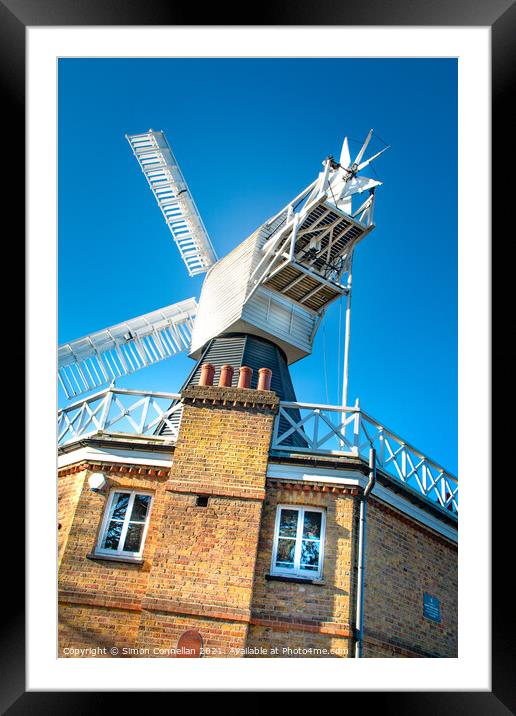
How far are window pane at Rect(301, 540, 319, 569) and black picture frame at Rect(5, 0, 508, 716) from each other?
268cm

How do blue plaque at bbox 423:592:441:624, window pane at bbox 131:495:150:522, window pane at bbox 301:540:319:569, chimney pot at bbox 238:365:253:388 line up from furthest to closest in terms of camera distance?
chimney pot at bbox 238:365:253:388
blue plaque at bbox 423:592:441:624
window pane at bbox 131:495:150:522
window pane at bbox 301:540:319:569

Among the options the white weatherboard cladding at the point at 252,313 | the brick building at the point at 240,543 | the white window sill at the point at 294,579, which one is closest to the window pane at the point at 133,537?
the brick building at the point at 240,543

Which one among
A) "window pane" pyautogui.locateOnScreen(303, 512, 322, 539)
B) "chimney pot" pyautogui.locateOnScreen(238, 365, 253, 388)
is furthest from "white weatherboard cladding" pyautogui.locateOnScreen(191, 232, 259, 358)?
"window pane" pyautogui.locateOnScreen(303, 512, 322, 539)

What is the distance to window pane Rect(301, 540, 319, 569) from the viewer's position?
10.2 meters

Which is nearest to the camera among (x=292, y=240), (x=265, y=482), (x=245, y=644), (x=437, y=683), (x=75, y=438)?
(x=437, y=683)

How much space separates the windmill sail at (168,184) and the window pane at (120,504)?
11074mm

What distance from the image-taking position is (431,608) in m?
11.2

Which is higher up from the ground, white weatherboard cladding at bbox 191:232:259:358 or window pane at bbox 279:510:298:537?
white weatherboard cladding at bbox 191:232:259:358

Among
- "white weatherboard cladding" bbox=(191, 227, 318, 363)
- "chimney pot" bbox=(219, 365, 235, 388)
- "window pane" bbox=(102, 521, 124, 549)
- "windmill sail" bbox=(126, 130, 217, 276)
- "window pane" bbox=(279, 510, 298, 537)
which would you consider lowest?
"window pane" bbox=(102, 521, 124, 549)

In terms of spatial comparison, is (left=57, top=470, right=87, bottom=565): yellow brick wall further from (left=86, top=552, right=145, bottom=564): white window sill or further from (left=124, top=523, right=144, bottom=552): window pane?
(left=124, top=523, right=144, bottom=552): window pane
